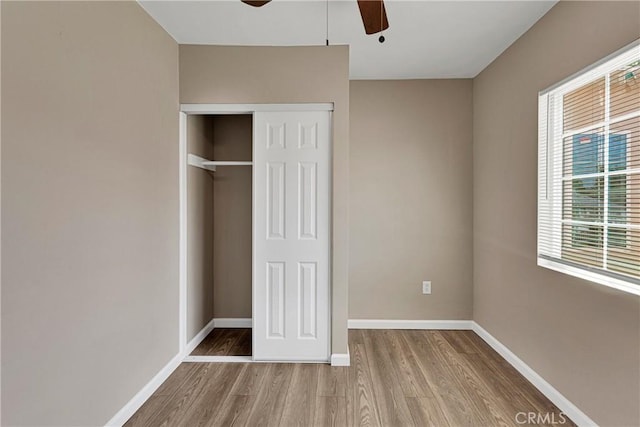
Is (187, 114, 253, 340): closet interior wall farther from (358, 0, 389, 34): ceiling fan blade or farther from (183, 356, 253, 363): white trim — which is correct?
(358, 0, 389, 34): ceiling fan blade

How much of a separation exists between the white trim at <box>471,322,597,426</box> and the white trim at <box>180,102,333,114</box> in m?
2.48

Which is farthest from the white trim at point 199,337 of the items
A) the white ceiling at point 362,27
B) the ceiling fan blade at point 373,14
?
the ceiling fan blade at point 373,14

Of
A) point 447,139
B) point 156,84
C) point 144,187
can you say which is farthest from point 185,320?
point 447,139

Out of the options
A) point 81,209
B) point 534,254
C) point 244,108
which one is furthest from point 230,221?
point 534,254

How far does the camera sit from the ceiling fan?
1.85 metres

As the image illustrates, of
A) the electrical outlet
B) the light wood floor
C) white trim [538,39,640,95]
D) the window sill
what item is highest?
white trim [538,39,640,95]

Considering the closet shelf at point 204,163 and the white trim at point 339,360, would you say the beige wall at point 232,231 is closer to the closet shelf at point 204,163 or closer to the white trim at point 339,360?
the closet shelf at point 204,163

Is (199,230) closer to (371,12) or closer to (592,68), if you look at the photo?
(371,12)

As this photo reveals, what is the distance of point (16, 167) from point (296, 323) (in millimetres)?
2185

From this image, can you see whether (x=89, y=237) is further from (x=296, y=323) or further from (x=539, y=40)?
(x=539, y=40)

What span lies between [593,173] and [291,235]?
2079mm

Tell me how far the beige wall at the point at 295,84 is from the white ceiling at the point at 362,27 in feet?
0.30

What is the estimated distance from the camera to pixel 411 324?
154 inches

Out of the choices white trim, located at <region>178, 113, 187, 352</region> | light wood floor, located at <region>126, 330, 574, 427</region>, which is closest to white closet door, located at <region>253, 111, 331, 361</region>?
light wood floor, located at <region>126, 330, 574, 427</region>
